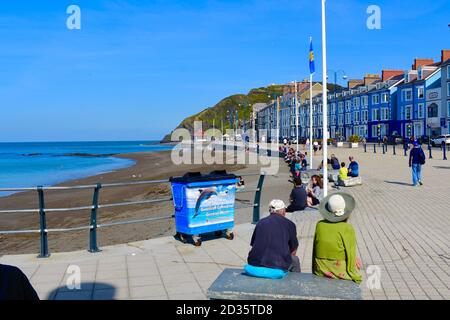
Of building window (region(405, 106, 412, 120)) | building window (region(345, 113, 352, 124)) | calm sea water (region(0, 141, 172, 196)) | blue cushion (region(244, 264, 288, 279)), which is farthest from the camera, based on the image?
building window (region(345, 113, 352, 124))

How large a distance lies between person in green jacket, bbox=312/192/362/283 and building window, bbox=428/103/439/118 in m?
62.8

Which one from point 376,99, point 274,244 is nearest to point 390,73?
point 376,99

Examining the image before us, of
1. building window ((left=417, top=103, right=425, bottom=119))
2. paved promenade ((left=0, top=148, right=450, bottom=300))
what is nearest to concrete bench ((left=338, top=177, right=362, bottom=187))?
paved promenade ((left=0, top=148, right=450, bottom=300))

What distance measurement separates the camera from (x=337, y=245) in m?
4.70

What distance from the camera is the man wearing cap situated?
494 centimetres

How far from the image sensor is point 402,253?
7.55 meters

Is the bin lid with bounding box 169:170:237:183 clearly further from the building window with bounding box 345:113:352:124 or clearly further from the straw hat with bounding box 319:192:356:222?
the building window with bounding box 345:113:352:124

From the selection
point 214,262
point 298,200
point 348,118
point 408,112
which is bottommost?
point 214,262

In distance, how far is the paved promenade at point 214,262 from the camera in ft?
18.6

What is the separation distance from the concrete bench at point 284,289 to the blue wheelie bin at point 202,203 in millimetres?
3606

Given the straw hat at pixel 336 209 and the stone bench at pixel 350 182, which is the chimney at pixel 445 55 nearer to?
the stone bench at pixel 350 182

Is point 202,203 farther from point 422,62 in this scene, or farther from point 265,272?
point 422,62

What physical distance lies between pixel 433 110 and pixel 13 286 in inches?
2642

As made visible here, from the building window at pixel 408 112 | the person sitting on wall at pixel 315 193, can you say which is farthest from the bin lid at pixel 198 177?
the building window at pixel 408 112
